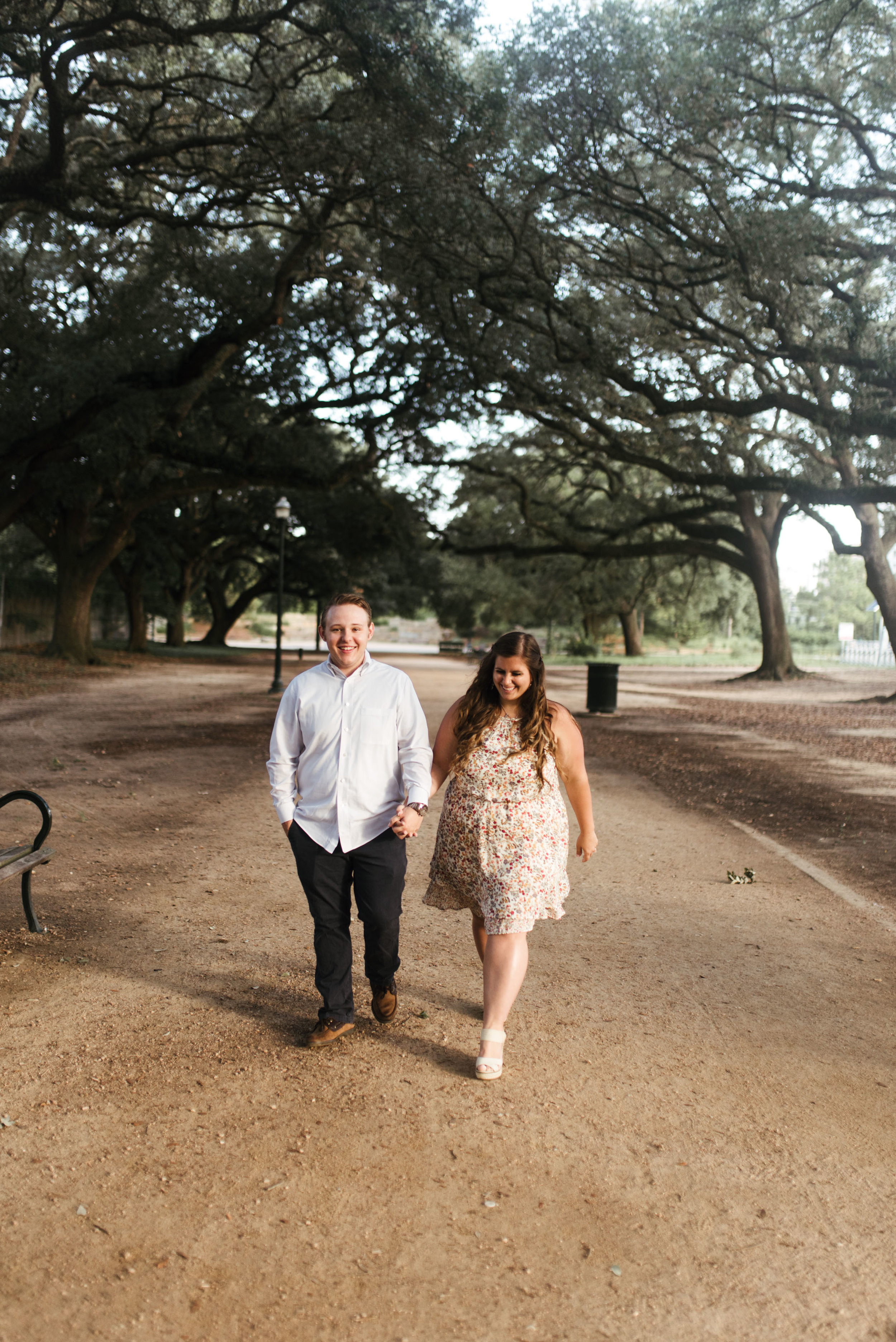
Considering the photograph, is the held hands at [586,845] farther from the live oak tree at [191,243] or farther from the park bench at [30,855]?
the live oak tree at [191,243]

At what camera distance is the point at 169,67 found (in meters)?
17.1

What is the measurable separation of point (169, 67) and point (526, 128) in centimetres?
620

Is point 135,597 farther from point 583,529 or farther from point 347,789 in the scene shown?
point 347,789

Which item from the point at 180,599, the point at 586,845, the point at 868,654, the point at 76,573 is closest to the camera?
the point at 586,845

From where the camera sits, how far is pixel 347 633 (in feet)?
13.0

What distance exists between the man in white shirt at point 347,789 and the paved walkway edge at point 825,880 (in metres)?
3.33

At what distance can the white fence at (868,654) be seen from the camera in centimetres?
5500

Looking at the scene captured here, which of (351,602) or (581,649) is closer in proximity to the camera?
(351,602)

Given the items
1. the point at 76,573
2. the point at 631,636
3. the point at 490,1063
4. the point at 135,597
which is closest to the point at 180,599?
the point at 135,597

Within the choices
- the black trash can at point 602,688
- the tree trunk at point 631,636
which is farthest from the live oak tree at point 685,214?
the tree trunk at point 631,636

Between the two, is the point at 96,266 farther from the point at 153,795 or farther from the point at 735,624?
the point at 735,624

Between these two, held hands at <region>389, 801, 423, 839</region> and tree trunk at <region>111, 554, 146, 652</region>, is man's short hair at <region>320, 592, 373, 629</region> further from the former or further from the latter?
tree trunk at <region>111, 554, 146, 652</region>

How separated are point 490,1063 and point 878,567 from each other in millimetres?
27377

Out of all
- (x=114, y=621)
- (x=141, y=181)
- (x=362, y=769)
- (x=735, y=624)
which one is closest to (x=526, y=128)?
(x=141, y=181)
